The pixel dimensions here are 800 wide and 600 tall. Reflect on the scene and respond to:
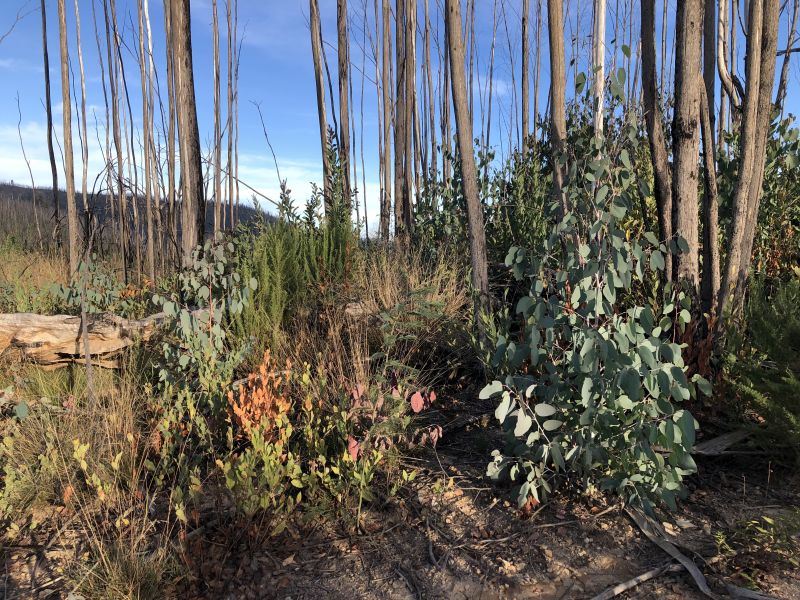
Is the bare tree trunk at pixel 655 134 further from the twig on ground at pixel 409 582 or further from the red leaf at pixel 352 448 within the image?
the twig on ground at pixel 409 582

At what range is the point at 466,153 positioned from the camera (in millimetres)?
2967

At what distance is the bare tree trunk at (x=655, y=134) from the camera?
8.49 feet

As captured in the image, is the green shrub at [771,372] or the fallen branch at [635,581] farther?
the green shrub at [771,372]

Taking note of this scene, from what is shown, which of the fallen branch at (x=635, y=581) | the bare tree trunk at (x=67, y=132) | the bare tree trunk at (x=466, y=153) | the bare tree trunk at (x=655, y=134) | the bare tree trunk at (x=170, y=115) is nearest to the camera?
the fallen branch at (x=635, y=581)

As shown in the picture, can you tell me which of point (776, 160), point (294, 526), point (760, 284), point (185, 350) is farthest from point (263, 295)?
point (776, 160)

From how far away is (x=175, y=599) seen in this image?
65.9 inches

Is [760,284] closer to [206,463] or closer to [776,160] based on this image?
[776,160]

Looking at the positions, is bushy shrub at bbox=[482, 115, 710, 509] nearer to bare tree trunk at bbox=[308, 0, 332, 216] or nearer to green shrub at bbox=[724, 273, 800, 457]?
green shrub at bbox=[724, 273, 800, 457]

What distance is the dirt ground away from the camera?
1701 mm

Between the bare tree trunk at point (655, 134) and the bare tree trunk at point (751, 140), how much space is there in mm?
278

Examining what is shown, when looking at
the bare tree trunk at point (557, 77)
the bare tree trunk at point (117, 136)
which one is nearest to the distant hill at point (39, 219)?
the bare tree trunk at point (117, 136)

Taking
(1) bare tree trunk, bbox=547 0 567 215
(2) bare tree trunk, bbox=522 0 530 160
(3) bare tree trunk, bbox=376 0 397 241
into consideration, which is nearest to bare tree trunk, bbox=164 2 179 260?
(3) bare tree trunk, bbox=376 0 397 241

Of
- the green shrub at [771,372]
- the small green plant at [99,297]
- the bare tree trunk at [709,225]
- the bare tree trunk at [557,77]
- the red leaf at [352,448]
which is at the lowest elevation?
the red leaf at [352,448]

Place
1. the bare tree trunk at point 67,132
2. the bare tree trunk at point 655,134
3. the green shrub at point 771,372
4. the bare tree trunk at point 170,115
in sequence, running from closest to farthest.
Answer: the green shrub at point 771,372
the bare tree trunk at point 655,134
the bare tree trunk at point 67,132
the bare tree trunk at point 170,115
